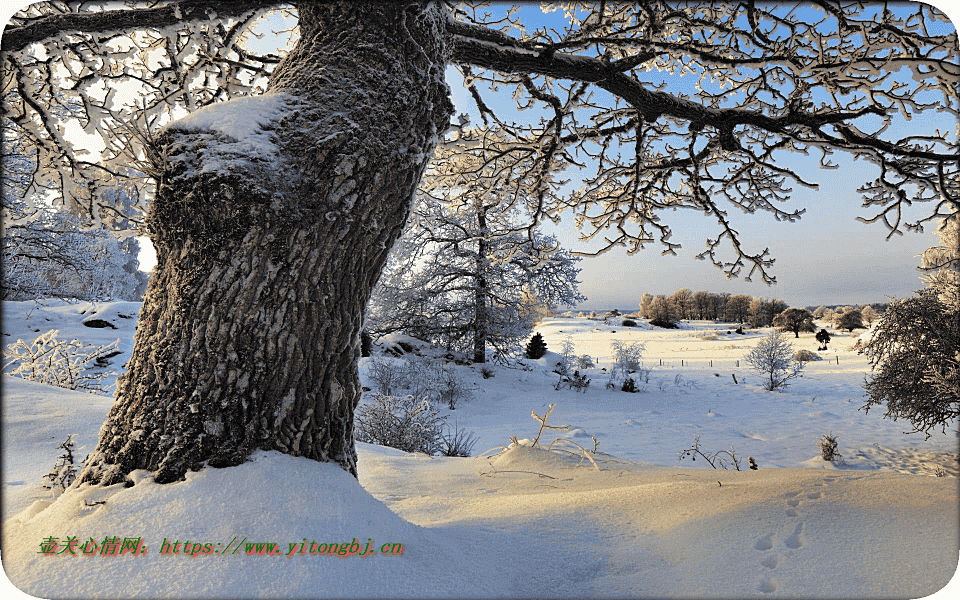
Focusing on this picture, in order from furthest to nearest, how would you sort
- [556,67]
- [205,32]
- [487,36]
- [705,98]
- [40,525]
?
[705,98], [205,32], [556,67], [487,36], [40,525]

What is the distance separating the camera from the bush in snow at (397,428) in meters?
5.16

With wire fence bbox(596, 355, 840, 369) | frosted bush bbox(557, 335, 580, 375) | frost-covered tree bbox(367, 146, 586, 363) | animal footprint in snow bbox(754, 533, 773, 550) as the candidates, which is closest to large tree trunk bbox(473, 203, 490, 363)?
frost-covered tree bbox(367, 146, 586, 363)

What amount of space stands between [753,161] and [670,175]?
2.33ft

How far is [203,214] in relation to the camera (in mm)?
1449

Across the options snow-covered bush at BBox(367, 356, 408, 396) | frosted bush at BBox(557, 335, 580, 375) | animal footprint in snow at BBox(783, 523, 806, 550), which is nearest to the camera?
animal footprint in snow at BBox(783, 523, 806, 550)

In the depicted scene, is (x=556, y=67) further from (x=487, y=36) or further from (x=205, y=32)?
(x=205, y=32)

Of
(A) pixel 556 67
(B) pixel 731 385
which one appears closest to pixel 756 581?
(A) pixel 556 67

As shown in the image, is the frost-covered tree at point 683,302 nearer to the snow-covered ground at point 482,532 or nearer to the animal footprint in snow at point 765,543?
the snow-covered ground at point 482,532

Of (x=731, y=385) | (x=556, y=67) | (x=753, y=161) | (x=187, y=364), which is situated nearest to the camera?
(x=187, y=364)

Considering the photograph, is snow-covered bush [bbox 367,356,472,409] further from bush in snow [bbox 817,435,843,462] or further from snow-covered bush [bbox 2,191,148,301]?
bush in snow [bbox 817,435,843,462]

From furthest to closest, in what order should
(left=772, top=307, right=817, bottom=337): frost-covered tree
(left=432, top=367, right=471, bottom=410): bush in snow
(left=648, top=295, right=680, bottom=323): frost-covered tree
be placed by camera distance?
(left=648, top=295, right=680, bottom=323): frost-covered tree < (left=772, top=307, right=817, bottom=337): frost-covered tree < (left=432, top=367, right=471, bottom=410): bush in snow

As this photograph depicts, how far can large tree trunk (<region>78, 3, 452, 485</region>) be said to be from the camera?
1387 millimetres

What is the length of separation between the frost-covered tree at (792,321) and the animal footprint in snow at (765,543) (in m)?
13.1

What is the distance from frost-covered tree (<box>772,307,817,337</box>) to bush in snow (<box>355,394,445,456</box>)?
1131 centimetres
